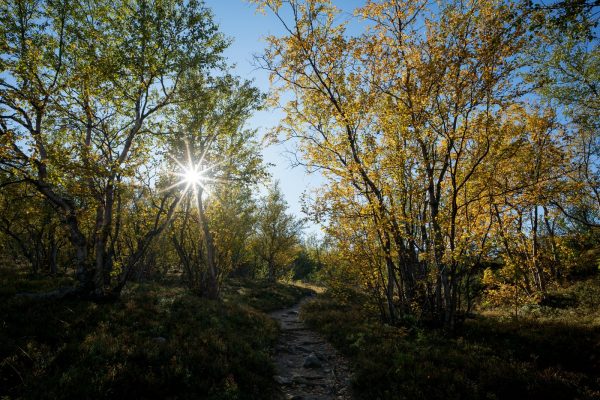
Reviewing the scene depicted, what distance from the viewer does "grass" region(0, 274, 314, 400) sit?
6066 millimetres

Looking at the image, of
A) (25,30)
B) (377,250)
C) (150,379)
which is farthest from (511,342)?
(25,30)

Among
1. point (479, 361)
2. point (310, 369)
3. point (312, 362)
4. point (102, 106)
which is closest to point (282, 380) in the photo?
point (310, 369)

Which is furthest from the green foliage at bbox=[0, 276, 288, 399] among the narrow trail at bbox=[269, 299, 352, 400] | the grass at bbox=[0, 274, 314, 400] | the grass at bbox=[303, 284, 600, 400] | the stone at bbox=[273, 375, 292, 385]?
the grass at bbox=[303, 284, 600, 400]

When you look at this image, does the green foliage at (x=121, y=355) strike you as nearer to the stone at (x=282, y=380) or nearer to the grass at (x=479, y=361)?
the stone at (x=282, y=380)

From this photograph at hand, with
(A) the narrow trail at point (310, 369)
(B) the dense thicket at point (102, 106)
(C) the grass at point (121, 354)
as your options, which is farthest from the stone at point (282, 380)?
(B) the dense thicket at point (102, 106)

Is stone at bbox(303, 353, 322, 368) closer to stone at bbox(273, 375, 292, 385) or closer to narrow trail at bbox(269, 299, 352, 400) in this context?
narrow trail at bbox(269, 299, 352, 400)

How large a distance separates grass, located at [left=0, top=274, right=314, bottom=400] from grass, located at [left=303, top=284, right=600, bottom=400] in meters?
3.43

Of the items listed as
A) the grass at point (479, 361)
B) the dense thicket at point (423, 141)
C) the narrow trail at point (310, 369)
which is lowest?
the narrow trail at point (310, 369)

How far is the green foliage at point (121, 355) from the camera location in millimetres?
6066

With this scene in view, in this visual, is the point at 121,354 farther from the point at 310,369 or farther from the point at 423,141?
the point at 423,141

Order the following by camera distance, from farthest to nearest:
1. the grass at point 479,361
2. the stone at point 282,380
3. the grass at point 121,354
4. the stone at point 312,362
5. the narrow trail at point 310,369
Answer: the stone at point 312,362, the stone at point 282,380, the narrow trail at point 310,369, the grass at point 479,361, the grass at point 121,354

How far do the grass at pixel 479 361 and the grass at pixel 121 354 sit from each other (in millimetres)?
3433

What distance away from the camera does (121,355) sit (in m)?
7.38

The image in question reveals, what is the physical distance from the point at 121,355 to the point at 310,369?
615cm
